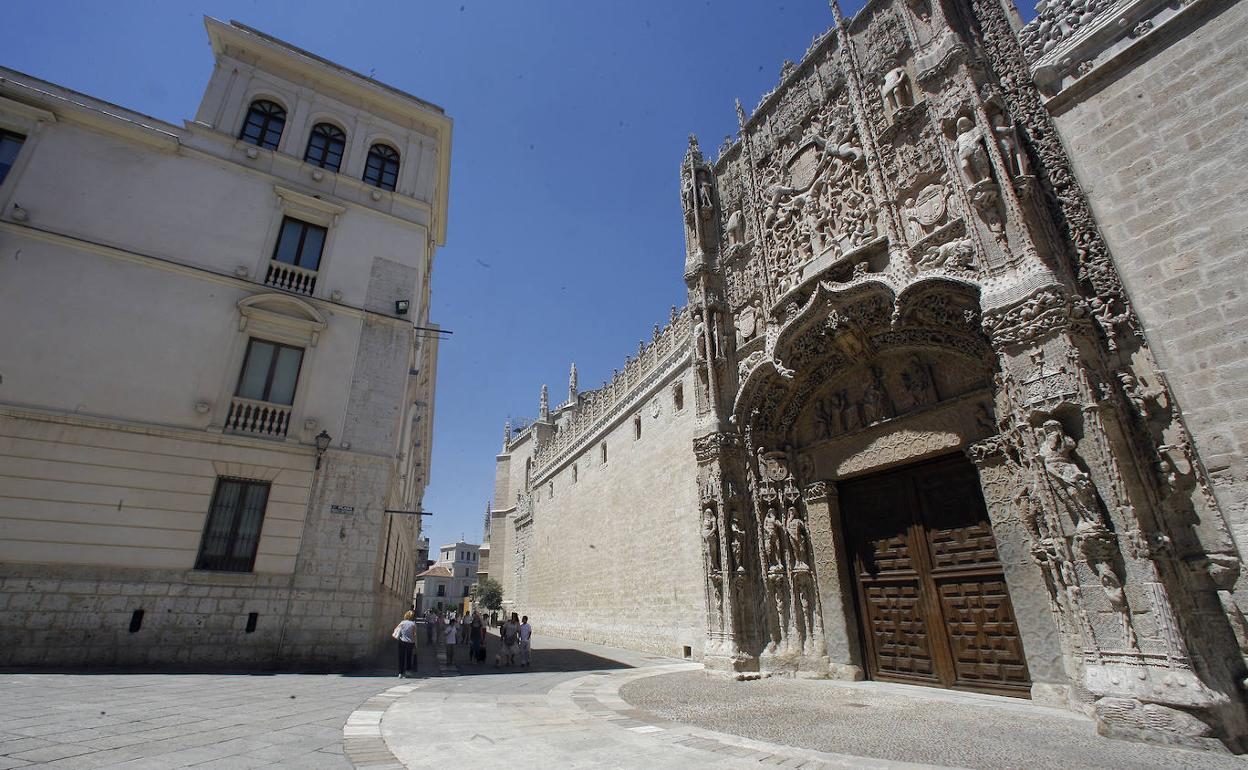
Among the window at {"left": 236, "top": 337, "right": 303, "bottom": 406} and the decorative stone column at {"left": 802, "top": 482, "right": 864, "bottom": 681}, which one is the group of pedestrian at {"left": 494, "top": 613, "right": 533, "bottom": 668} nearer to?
the decorative stone column at {"left": 802, "top": 482, "right": 864, "bottom": 681}

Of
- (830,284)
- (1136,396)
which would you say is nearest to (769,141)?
(830,284)

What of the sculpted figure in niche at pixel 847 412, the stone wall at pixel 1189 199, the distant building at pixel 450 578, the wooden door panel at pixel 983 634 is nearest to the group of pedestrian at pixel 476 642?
the sculpted figure in niche at pixel 847 412

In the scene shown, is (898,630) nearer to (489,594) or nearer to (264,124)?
(264,124)

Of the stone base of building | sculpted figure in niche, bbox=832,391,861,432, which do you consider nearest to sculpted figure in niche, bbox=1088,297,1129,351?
Result: sculpted figure in niche, bbox=832,391,861,432

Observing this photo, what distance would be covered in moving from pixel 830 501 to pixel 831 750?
5.71 m

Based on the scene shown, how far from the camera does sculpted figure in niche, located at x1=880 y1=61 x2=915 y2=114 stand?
30.1 ft

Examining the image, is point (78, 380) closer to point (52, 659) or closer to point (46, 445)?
point (46, 445)

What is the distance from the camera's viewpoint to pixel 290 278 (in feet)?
40.6

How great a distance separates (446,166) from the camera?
16.8 meters

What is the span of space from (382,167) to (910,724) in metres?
16.5

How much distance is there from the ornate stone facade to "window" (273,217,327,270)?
9105 mm

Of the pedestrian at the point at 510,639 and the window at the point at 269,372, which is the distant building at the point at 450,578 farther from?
the window at the point at 269,372

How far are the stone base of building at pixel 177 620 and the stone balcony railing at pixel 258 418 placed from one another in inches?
108

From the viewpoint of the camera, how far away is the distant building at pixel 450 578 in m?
73.1
